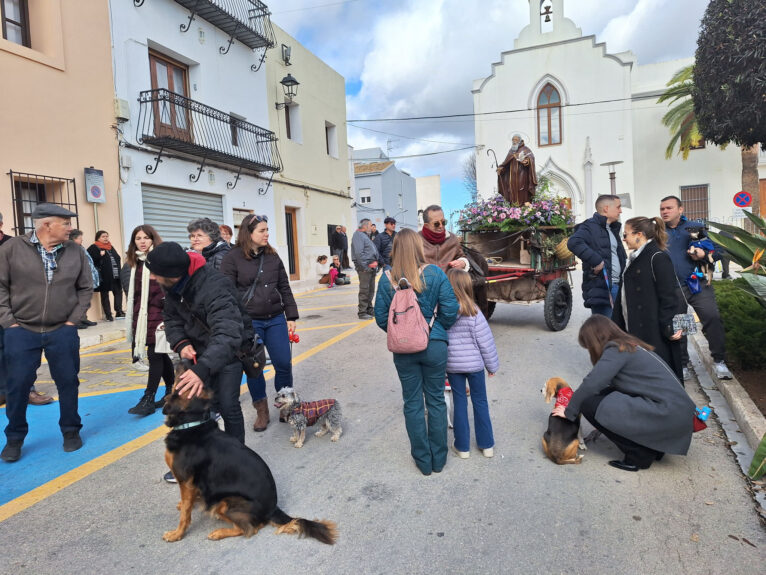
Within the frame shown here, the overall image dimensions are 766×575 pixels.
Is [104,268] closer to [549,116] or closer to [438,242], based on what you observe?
[438,242]

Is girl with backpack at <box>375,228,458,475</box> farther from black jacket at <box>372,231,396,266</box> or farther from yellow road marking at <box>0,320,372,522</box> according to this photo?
black jacket at <box>372,231,396,266</box>

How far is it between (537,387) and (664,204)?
2.33m

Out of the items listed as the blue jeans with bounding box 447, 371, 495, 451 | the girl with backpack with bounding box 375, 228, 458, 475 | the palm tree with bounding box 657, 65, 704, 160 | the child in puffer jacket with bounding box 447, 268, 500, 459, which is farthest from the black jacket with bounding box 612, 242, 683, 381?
the palm tree with bounding box 657, 65, 704, 160

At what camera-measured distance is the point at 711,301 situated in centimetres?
525

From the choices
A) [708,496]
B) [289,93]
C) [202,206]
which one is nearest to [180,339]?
[708,496]

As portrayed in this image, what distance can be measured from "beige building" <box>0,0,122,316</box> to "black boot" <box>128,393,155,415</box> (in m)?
5.70

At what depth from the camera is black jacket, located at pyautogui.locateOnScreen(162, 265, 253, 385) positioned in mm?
2951

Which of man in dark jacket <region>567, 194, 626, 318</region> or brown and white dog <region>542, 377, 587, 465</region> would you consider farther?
man in dark jacket <region>567, 194, 626, 318</region>

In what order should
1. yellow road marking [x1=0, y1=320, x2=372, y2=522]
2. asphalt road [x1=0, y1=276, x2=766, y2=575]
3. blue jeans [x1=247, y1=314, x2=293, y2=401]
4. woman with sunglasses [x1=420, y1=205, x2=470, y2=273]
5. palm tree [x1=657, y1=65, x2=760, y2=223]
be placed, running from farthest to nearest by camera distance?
palm tree [x1=657, y1=65, x2=760, y2=223], woman with sunglasses [x1=420, y1=205, x2=470, y2=273], blue jeans [x1=247, y1=314, x2=293, y2=401], yellow road marking [x1=0, y1=320, x2=372, y2=522], asphalt road [x1=0, y1=276, x2=766, y2=575]

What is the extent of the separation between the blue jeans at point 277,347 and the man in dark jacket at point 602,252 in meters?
3.22

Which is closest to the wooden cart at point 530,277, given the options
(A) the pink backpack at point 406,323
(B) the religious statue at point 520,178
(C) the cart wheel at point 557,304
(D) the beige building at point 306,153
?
(C) the cart wheel at point 557,304

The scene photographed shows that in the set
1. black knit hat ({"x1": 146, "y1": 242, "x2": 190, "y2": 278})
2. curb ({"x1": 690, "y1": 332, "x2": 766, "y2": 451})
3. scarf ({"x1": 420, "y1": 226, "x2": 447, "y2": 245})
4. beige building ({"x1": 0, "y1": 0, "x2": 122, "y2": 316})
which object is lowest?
curb ({"x1": 690, "y1": 332, "x2": 766, "y2": 451})

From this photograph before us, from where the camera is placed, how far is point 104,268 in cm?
948

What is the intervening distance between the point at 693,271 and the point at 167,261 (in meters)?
4.98
